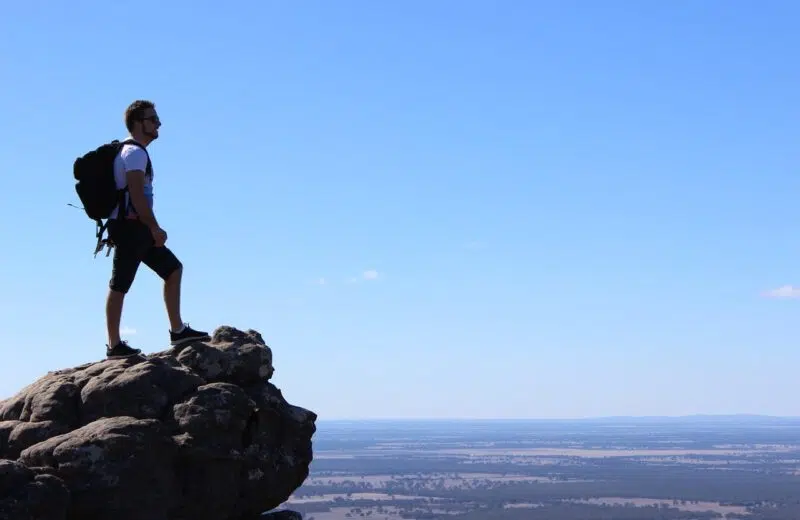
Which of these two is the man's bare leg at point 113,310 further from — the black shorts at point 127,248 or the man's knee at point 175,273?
the man's knee at point 175,273

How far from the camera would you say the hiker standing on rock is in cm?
1273

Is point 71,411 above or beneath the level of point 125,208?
beneath

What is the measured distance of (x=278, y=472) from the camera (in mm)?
12961

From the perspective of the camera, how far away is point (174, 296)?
1381 centimetres

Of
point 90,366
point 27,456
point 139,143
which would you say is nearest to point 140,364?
point 90,366

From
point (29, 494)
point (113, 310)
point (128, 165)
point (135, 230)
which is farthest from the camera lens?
point (113, 310)

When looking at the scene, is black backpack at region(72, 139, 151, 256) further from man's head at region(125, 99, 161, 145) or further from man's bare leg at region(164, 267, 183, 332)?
man's bare leg at region(164, 267, 183, 332)

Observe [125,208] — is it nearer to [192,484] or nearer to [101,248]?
[101,248]

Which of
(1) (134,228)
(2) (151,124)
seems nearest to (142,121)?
(2) (151,124)

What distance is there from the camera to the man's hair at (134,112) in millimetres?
13156

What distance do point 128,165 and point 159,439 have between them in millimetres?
3594

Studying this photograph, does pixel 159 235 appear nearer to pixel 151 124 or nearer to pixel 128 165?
pixel 128 165

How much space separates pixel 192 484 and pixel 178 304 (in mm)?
2960

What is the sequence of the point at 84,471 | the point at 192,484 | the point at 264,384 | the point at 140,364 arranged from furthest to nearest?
the point at 264,384
the point at 140,364
the point at 192,484
the point at 84,471
